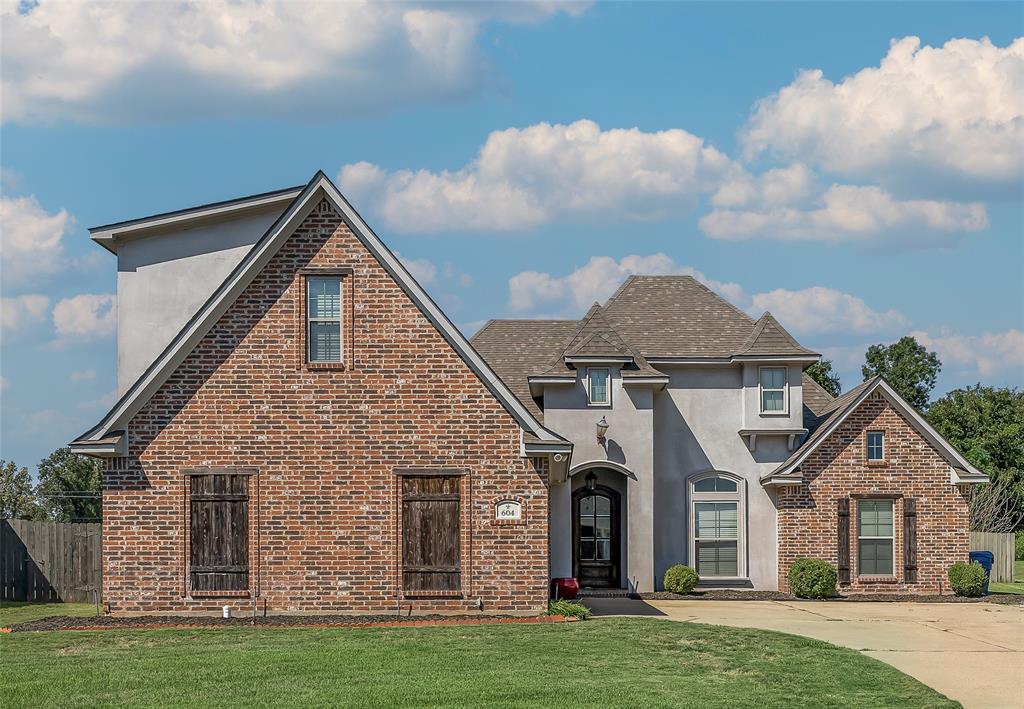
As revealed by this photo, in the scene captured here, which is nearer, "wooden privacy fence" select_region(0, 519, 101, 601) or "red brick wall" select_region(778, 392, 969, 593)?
"wooden privacy fence" select_region(0, 519, 101, 601)

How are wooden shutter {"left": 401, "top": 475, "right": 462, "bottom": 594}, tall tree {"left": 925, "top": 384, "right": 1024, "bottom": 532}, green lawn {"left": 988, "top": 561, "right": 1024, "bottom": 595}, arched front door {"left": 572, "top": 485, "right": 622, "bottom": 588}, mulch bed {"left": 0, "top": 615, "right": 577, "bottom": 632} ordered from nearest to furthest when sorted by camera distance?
mulch bed {"left": 0, "top": 615, "right": 577, "bottom": 632}, wooden shutter {"left": 401, "top": 475, "right": 462, "bottom": 594}, arched front door {"left": 572, "top": 485, "right": 622, "bottom": 588}, green lawn {"left": 988, "top": 561, "right": 1024, "bottom": 595}, tall tree {"left": 925, "top": 384, "right": 1024, "bottom": 532}

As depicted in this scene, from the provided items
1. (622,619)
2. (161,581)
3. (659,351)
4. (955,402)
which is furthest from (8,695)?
(955,402)

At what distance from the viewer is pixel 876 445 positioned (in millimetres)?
28391

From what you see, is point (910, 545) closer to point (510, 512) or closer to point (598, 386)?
point (598, 386)

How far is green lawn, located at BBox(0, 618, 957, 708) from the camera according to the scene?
13.2m

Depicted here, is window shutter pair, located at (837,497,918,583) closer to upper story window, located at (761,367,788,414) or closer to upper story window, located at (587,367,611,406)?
upper story window, located at (761,367,788,414)

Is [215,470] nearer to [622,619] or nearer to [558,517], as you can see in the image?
[622,619]

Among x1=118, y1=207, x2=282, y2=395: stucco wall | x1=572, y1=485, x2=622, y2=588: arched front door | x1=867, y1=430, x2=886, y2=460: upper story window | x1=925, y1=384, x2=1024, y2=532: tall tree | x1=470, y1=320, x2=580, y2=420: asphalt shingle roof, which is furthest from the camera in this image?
x1=925, y1=384, x2=1024, y2=532: tall tree

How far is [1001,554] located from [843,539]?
36.9 ft

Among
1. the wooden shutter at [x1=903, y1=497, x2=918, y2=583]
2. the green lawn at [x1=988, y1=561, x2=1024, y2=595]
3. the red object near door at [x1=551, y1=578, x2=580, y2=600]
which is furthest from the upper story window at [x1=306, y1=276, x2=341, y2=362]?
the green lawn at [x1=988, y1=561, x2=1024, y2=595]

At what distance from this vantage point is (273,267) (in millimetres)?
20516

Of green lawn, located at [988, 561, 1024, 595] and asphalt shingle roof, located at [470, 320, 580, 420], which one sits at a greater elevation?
asphalt shingle roof, located at [470, 320, 580, 420]

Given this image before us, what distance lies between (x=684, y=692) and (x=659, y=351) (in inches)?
659

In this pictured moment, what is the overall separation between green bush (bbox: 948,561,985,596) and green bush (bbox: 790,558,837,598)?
277cm
